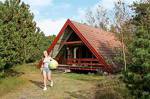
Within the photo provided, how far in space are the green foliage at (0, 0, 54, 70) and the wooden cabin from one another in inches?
183

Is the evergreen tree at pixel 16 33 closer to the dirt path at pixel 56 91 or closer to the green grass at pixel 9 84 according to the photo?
the green grass at pixel 9 84

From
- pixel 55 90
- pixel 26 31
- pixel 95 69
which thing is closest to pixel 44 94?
pixel 55 90

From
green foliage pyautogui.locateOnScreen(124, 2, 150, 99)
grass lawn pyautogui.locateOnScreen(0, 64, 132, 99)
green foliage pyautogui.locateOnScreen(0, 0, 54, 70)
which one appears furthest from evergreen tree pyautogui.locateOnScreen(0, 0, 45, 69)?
green foliage pyautogui.locateOnScreen(124, 2, 150, 99)

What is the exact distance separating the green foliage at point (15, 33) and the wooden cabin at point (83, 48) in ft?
15.2

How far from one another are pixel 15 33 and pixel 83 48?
1173cm

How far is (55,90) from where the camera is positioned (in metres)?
17.1

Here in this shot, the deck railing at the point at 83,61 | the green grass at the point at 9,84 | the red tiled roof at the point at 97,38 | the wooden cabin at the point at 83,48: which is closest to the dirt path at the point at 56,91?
the green grass at the point at 9,84

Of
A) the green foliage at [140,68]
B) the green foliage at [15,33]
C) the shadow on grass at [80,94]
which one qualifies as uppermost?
the green foliage at [15,33]

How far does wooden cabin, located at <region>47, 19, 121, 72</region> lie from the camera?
2615 cm

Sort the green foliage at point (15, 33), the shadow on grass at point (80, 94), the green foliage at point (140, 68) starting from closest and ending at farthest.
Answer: the green foliage at point (140, 68) → the shadow on grass at point (80, 94) → the green foliage at point (15, 33)

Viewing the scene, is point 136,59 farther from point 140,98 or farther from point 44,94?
point 44,94

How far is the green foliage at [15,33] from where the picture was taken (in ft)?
64.4

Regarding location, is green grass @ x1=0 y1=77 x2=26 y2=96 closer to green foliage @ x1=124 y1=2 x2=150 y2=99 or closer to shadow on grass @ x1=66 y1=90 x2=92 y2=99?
shadow on grass @ x1=66 y1=90 x2=92 y2=99

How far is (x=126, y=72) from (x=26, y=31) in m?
11.6
